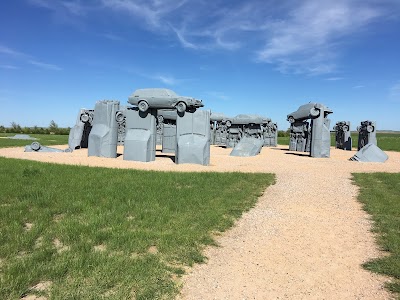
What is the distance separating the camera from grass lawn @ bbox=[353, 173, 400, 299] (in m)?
4.18

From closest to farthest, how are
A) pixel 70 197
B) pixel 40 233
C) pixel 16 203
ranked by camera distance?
pixel 40 233 → pixel 16 203 → pixel 70 197

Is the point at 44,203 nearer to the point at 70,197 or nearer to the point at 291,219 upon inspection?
the point at 70,197

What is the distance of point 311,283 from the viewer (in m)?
3.82

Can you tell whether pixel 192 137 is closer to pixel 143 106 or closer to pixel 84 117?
pixel 143 106

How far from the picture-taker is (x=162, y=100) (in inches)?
597

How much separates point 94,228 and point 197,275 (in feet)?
6.73

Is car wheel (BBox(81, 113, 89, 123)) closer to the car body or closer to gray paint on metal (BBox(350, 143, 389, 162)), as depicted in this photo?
the car body

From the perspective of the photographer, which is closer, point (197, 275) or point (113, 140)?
point (197, 275)

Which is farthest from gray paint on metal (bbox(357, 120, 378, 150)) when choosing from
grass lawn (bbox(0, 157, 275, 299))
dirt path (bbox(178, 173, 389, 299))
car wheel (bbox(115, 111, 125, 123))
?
dirt path (bbox(178, 173, 389, 299))

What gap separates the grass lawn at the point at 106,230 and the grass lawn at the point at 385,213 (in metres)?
2.37

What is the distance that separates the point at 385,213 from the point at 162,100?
424 inches

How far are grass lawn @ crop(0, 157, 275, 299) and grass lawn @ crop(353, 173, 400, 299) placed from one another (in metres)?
2.37

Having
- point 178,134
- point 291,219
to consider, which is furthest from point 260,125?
point 291,219

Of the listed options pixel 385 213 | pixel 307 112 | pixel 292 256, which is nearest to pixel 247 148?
pixel 307 112
